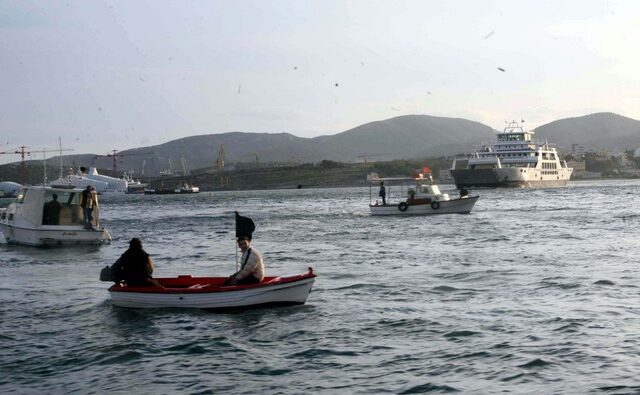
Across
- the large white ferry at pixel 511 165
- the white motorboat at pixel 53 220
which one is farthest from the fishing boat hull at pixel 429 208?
the large white ferry at pixel 511 165

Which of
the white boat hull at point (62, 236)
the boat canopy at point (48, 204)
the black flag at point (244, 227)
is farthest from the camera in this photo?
the boat canopy at point (48, 204)

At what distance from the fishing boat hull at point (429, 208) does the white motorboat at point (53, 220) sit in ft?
104

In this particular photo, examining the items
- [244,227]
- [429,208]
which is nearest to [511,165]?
[429,208]

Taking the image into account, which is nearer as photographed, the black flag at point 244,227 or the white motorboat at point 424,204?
the black flag at point 244,227

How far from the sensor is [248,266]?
2191cm

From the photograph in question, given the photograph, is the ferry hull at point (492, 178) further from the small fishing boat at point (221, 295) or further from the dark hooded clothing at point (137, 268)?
the dark hooded clothing at point (137, 268)

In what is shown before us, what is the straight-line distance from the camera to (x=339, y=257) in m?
38.7

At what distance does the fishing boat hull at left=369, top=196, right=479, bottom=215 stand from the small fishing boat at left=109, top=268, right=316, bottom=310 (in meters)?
48.3

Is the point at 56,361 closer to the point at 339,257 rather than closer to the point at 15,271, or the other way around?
the point at 15,271

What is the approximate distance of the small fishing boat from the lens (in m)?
22.0

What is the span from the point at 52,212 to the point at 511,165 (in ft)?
436

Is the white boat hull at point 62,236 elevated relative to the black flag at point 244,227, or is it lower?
lower

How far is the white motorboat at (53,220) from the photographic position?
43.1 meters

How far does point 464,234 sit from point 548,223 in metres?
11.9
